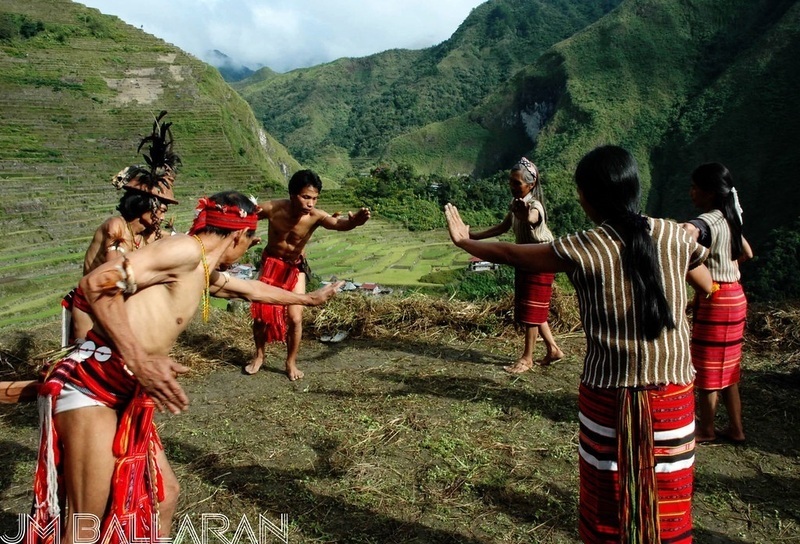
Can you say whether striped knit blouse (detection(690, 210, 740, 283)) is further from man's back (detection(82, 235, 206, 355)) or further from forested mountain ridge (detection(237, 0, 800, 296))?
forested mountain ridge (detection(237, 0, 800, 296))

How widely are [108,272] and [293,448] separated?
82.5 inches

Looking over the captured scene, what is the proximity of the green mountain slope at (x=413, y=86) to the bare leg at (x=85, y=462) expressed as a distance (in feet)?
399

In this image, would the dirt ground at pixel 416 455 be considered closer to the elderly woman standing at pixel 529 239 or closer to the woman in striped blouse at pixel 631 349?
the elderly woman standing at pixel 529 239

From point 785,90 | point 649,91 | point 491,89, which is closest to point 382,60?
point 491,89

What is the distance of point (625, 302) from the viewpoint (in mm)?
1754

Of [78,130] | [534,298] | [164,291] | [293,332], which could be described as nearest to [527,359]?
[534,298]

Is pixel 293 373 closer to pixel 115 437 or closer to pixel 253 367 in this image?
pixel 253 367

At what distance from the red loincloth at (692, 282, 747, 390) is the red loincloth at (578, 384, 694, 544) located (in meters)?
1.50

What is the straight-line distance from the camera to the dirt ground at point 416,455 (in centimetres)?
276

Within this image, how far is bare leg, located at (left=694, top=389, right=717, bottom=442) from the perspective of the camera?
3.29 meters

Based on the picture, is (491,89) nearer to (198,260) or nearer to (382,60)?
(382,60)

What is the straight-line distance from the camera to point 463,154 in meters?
107

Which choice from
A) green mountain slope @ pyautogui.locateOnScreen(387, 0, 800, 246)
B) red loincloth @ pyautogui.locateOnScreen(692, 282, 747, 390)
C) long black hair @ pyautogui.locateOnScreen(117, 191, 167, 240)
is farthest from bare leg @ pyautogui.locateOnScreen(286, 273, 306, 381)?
green mountain slope @ pyautogui.locateOnScreen(387, 0, 800, 246)

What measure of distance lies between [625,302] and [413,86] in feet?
532
